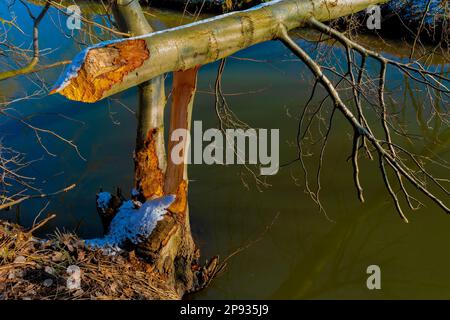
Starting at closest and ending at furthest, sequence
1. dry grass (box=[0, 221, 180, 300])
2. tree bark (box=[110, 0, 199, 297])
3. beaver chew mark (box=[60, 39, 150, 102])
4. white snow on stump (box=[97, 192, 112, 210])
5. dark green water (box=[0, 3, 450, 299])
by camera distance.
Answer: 1. beaver chew mark (box=[60, 39, 150, 102])
2. dry grass (box=[0, 221, 180, 300])
3. tree bark (box=[110, 0, 199, 297])
4. white snow on stump (box=[97, 192, 112, 210])
5. dark green water (box=[0, 3, 450, 299])

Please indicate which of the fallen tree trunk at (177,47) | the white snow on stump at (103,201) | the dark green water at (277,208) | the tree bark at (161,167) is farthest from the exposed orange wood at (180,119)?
the dark green water at (277,208)

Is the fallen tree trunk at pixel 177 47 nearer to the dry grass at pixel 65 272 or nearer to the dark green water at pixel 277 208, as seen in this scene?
the dry grass at pixel 65 272

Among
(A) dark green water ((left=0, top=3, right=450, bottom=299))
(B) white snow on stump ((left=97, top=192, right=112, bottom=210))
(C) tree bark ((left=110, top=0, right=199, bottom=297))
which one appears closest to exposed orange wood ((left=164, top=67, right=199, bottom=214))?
(C) tree bark ((left=110, top=0, right=199, bottom=297))

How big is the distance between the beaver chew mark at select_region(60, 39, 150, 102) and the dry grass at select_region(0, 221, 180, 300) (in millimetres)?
1326

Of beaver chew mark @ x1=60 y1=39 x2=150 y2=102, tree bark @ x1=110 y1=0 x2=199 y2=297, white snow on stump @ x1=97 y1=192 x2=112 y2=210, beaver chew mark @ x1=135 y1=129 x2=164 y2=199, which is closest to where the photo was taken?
beaver chew mark @ x1=60 y1=39 x2=150 y2=102

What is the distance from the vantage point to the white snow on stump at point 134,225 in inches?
120

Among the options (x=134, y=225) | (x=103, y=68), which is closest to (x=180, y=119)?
(x=134, y=225)

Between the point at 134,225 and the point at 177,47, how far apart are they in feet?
5.05

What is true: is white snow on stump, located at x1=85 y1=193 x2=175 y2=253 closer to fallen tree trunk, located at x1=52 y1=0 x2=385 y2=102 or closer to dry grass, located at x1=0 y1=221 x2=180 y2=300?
dry grass, located at x1=0 y1=221 x2=180 y2=300

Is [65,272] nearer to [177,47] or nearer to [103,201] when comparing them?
[103,201]

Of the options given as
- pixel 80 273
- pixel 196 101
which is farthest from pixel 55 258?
pixel 196 101

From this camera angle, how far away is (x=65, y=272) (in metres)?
2.63

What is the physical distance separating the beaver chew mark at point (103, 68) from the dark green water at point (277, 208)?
2445 millimetres

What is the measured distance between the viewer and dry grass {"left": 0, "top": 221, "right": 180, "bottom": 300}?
2.48 metres
